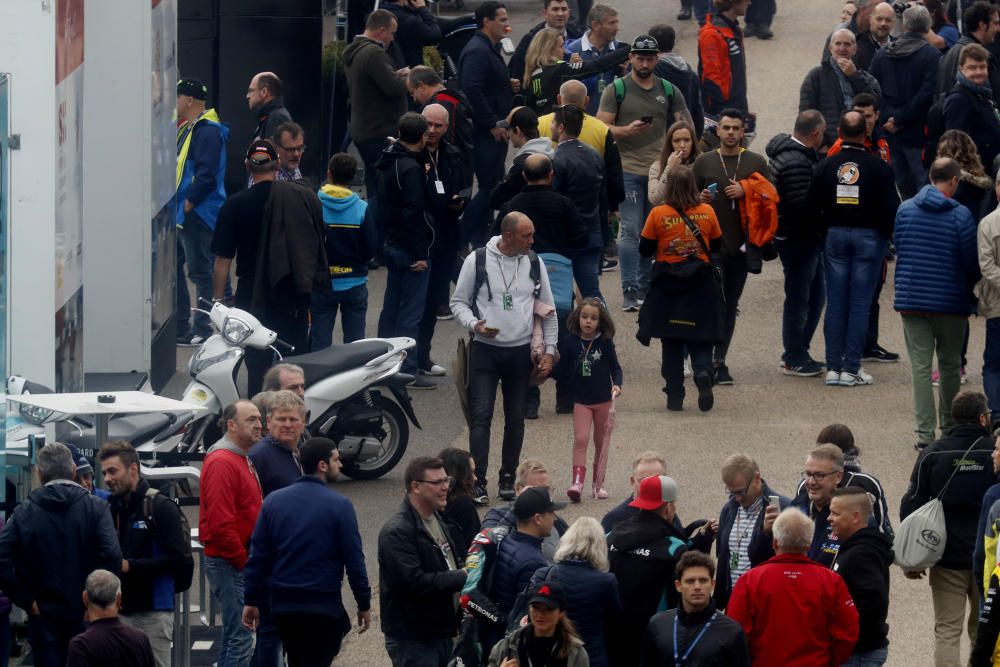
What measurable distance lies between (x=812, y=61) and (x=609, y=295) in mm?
8303

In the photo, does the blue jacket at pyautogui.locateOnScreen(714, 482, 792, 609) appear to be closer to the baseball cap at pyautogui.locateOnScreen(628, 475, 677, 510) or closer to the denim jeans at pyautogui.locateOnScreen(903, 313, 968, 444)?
the baseball cap at pyautogui.locateOnScreen(628, 475, 677, 510)

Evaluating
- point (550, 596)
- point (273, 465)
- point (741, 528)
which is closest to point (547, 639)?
point (550, 596)

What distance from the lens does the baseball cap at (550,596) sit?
24.5ft

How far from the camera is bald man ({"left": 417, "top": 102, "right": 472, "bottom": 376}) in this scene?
44.8 feet

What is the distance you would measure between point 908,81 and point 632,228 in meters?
3.10

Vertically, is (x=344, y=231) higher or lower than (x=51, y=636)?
higher

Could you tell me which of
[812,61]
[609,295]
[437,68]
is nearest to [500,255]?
[609,295]

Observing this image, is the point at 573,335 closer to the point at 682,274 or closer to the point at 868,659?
the point at 682,274

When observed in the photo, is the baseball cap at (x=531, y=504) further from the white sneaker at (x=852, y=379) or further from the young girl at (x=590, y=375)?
the white sneaker at (x=852, y=379)

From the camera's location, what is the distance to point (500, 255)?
37.8ft

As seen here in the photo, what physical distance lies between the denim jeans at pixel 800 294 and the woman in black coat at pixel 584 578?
646 cm

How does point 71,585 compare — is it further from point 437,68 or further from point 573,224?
point 437,68

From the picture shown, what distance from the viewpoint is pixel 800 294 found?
14133 millimetres

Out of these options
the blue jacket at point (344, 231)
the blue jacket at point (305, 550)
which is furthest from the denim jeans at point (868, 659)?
the blue jacket at point (344, 231)
